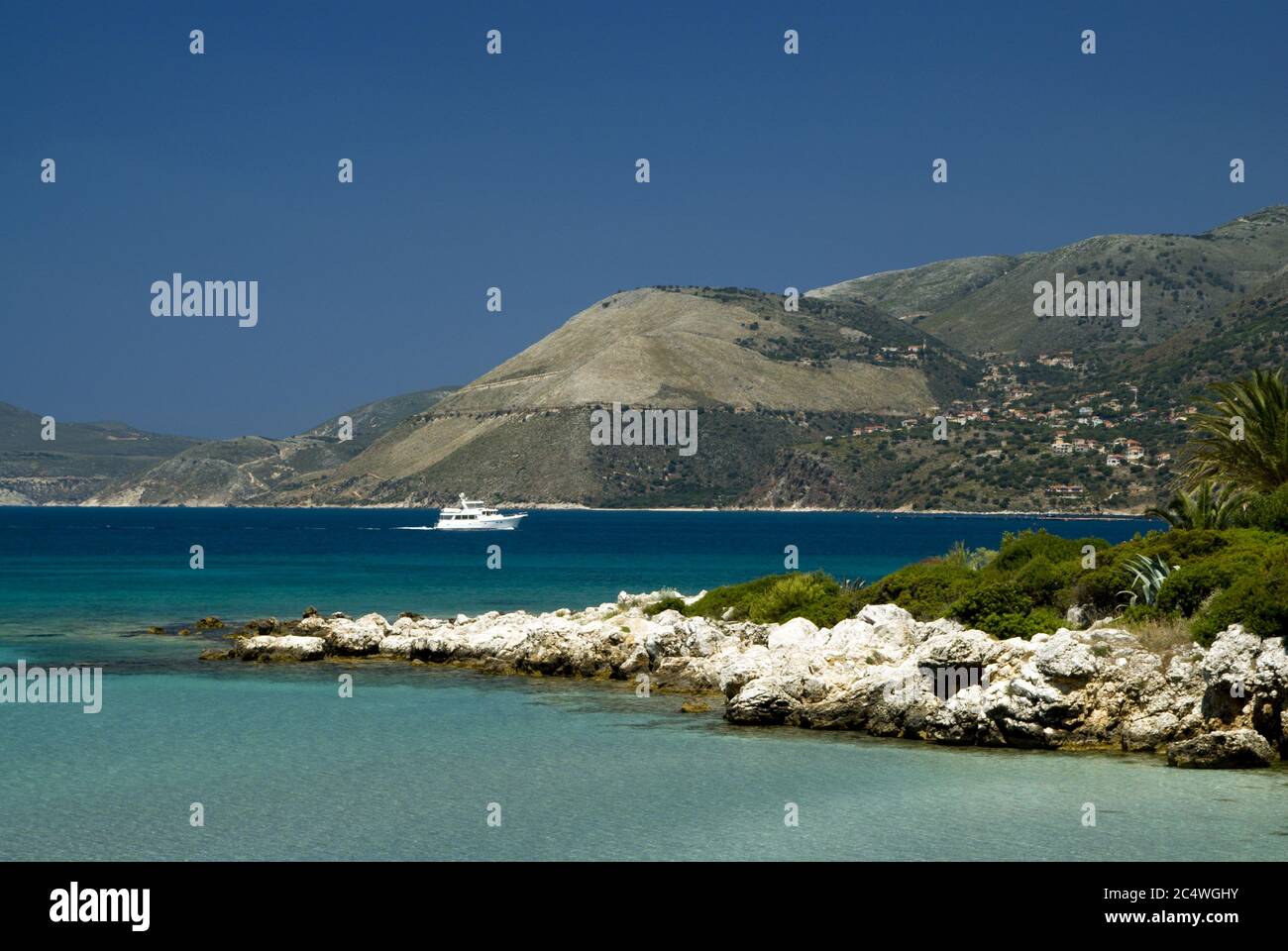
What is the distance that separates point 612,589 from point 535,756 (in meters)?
30.7

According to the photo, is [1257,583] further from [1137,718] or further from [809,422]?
[809,422]

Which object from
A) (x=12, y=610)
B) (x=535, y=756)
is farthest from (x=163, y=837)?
(x=12, y=610)

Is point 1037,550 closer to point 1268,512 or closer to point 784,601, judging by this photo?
point 1268,512

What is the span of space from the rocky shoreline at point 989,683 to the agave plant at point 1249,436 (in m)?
7.84

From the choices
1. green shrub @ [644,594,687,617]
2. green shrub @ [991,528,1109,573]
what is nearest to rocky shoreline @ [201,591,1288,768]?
green shrub @ [991,528,1109,573]

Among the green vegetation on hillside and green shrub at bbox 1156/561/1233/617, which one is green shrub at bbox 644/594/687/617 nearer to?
the green vegetation on hillside

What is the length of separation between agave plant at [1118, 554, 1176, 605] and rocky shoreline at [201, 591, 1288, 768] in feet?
3.89

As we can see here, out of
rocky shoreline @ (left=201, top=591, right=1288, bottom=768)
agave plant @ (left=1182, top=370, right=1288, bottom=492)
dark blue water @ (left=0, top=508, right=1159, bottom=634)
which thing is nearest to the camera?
rocky shoreline @ (left=201, top=591, right=1288, bottom=768)

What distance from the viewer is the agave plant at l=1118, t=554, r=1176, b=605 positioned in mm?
20094

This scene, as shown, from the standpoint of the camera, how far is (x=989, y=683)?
18.4 m

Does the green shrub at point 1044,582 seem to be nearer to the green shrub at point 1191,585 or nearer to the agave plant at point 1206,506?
the green shrub at point 1191,585

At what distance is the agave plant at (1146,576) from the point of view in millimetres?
20094

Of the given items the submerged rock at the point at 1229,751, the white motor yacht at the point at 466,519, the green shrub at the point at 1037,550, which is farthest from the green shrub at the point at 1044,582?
the white motor yacht at the point at 466,519
